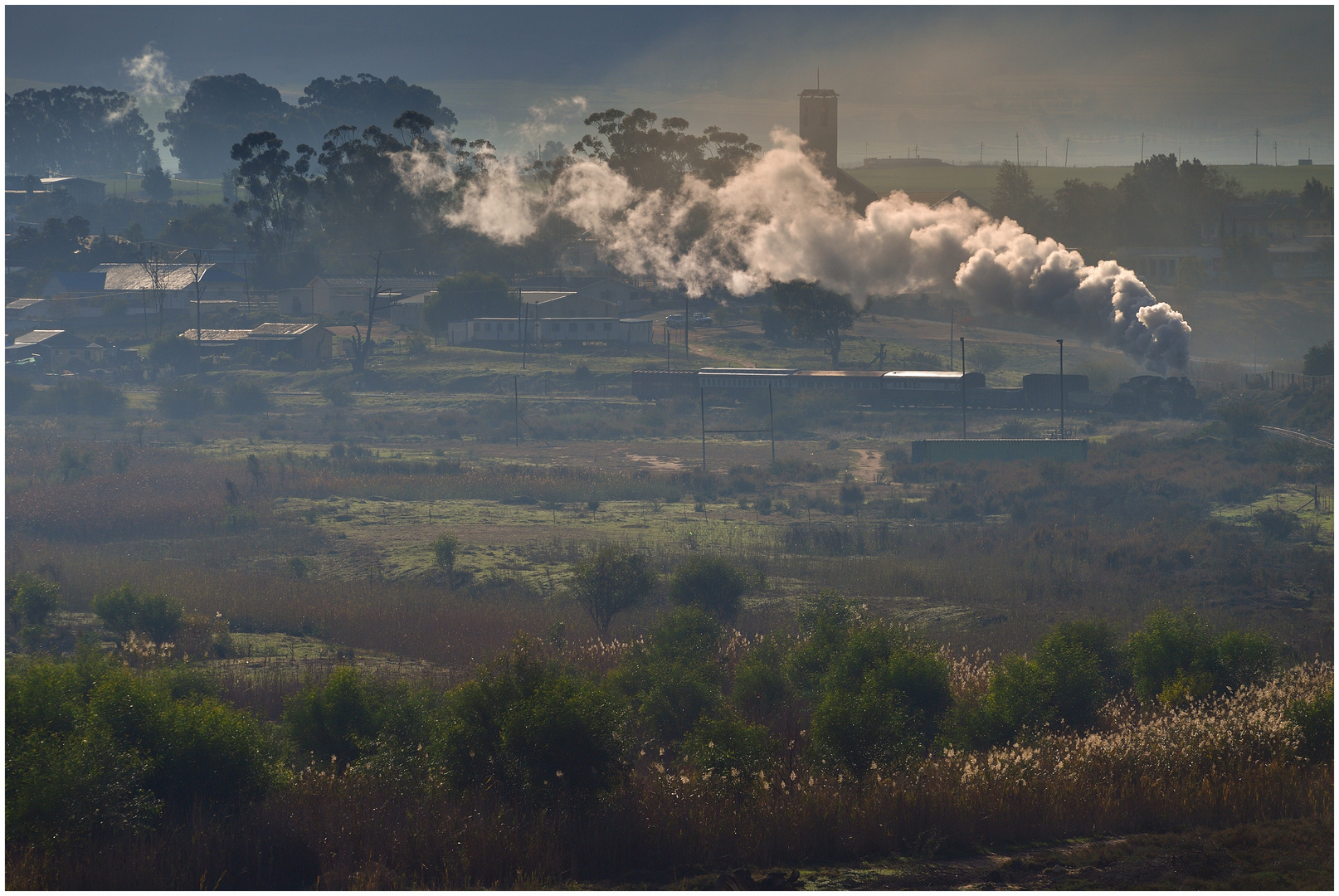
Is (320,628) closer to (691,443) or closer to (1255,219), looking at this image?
(691,443)

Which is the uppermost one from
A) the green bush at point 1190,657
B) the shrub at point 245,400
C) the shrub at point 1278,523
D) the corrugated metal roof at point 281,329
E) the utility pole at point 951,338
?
the corrugated metal roof at point 281,329

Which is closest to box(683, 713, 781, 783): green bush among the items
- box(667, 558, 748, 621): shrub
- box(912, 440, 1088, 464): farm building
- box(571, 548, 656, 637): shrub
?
box(571, 548, 656, 637): shrub

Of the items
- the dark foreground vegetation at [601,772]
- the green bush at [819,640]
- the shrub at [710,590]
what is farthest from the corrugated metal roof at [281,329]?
the dark foreground vegetation at [601,772]

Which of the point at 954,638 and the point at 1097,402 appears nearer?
the point at 954,638

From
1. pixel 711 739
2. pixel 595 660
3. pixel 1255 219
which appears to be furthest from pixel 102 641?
pixel 1255 219

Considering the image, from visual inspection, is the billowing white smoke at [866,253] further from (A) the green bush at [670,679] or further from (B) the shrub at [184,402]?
(B) the shrub at [184,402]

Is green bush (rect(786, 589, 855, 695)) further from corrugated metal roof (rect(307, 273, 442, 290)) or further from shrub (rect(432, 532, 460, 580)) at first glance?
corrugated metal roof (rect(307, 273, 442, 290))
